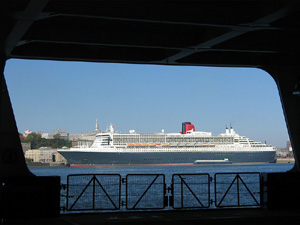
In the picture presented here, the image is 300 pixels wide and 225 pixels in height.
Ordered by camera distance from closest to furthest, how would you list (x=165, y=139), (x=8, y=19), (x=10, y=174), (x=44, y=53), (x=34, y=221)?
(x=8, y=19), (x=34, y=221), (x=10, y=174), (x=44, y=53), (x=165, y=139)

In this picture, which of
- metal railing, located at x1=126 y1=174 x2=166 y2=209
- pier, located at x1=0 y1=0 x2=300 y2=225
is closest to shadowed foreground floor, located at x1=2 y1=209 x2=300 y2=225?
pier, located at x1=0 y1=0 x2=300 y2=225

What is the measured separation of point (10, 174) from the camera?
1061 centimetres

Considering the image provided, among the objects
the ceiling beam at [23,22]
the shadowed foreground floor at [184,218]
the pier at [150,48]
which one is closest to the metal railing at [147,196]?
the shadowed foreground floor at [184,218]

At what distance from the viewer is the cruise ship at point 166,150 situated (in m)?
110

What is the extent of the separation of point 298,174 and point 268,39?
3.24m

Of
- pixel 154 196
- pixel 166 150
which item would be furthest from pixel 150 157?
pixel 154 196

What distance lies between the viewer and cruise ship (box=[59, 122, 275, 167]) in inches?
4311

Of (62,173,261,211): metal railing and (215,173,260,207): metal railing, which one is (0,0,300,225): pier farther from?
(215,173,260,207): metal railing

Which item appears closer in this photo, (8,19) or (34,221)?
(8,19)

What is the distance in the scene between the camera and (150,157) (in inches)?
4296

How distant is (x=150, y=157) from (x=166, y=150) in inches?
171

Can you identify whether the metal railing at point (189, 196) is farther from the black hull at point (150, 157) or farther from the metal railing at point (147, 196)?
the black hull at point (150, 157)

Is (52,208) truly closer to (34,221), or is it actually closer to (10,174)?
(34,221)

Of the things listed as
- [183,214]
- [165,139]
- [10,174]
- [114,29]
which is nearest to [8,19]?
[114,29]
